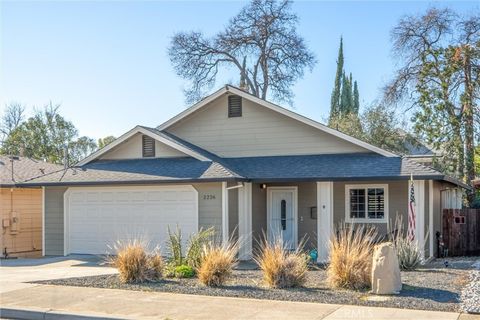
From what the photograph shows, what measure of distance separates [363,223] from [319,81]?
28.4 meters

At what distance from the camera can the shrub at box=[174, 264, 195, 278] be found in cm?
1316

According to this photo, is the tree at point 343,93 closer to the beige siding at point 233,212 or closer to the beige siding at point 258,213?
the beige siding at point 258,213

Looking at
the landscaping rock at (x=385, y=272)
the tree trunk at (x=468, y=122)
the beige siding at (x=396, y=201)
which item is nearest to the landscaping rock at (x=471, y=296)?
the landscaping rock at (x=385, y=272)

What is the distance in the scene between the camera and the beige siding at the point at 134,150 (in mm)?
19250

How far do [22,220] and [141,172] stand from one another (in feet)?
20.8

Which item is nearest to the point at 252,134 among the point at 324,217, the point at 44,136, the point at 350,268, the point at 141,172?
the point at 141,172

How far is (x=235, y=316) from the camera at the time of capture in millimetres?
9203

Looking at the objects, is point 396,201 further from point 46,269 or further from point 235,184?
point 46,269

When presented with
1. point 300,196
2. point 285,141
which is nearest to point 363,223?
point 300,196

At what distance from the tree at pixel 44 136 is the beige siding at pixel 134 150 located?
77.4 feet

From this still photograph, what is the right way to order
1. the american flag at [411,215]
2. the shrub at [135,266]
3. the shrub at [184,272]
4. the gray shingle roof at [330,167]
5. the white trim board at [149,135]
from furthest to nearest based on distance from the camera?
the white trim board at [149,135]
the gray shingle roof at [330,167]
the american flag at [411,215]
the shrub at [184,272]
the shrub at [135,266]

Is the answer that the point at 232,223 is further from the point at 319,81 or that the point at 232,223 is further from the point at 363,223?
the point at 319,81


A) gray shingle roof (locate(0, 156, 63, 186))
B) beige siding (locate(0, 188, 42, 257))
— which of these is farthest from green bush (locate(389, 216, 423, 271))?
beige siding (locate(0, 188, 42, 257))

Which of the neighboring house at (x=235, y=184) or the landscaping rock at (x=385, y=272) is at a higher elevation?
the neighboring house at (x=235, y=184)
